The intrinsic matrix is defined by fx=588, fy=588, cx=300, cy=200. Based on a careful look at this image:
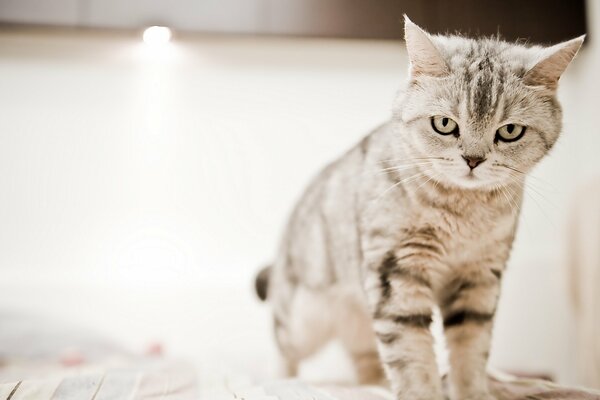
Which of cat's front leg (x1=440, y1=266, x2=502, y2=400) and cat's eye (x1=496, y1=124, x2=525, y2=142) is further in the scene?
cat's front leg (x1=440, y1=266, x2=502, y2=400)

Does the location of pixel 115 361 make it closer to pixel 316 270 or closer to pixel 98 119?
pixel 316 270

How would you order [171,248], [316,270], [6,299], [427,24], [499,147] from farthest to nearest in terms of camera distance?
[171,248], [6,299], [316,270], [427,24], [499,147]

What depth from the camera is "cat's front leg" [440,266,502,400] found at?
1.12 metres

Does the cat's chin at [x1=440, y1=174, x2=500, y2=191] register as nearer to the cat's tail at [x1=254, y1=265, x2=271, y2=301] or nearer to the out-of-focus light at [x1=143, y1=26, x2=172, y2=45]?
the cat's tail at [x1=254, y1=265, x2=271, y2=301]

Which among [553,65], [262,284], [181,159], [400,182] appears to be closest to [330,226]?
[400,182]

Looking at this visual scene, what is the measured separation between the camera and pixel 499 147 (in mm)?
1000

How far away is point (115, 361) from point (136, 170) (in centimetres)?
69

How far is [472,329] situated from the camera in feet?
3.74

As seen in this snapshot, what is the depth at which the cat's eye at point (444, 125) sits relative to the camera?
1014 mm

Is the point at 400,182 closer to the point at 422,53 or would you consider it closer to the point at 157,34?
the point at 422,53

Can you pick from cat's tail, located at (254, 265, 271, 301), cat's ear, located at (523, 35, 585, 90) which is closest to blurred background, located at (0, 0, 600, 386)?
cat's tail, located at (254, 265, 271, 301)

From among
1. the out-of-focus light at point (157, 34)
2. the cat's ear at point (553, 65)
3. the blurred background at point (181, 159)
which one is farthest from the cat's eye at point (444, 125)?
the out-of-focus light at point (157, 34)

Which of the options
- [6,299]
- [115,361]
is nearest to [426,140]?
[115,361]

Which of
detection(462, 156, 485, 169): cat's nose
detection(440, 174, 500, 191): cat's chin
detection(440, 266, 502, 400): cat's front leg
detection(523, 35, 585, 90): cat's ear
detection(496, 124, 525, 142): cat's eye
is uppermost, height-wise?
detection(523, 35, 585, 90): cat's ear
